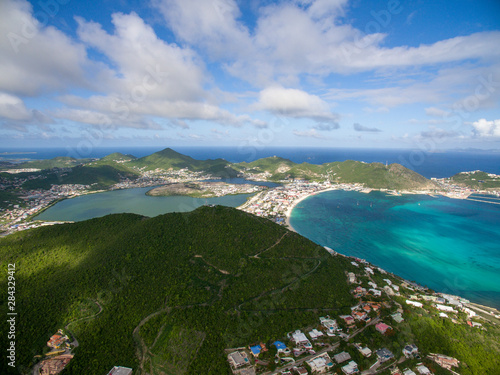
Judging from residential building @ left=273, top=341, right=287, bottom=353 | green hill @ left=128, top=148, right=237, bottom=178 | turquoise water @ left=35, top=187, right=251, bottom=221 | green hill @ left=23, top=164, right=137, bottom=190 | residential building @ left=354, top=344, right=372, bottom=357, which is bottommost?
residential building @ left=354, top=344, right=372, bottom=357

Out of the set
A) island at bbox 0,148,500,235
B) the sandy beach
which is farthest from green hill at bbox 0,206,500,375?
island at bbox 0,148,500,235

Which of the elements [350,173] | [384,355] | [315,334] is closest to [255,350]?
[315,334]

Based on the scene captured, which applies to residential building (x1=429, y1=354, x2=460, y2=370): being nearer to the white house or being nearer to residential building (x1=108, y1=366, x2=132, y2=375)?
the white house

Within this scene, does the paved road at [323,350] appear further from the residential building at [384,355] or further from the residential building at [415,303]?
the residential building at [415,303]

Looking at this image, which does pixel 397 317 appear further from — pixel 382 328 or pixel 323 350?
pixel 323 350

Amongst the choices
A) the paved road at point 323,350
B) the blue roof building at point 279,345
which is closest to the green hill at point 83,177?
the blue roof building at point 279,345

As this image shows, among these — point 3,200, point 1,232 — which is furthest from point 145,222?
point 3,200

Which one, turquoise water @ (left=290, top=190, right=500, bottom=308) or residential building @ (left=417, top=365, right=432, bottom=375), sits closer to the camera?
residential building @ (left=417, top=365, right=432, bottom=375)
